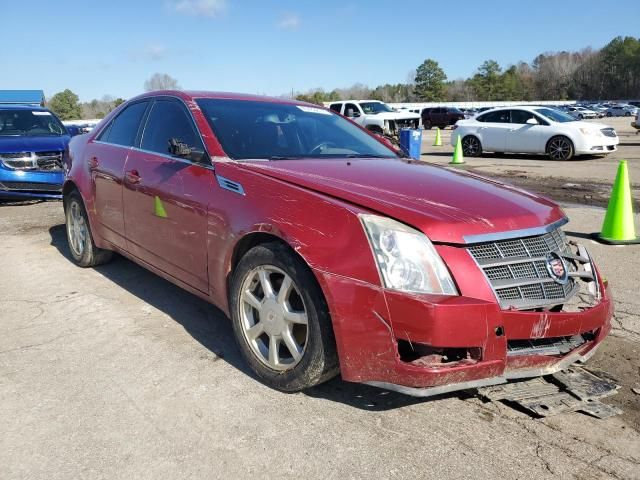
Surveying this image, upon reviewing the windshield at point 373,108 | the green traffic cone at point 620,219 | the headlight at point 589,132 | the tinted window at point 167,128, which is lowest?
the green traffic cone at point 620,219

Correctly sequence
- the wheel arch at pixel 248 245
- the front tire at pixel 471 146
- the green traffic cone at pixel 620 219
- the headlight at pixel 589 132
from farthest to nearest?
the front tire at pixel 471 146
the headlight at pixel 589 132
the green traffic cone at pixel 620 219
the wheel arch at pixel 248 245

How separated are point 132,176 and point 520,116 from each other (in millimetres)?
14396

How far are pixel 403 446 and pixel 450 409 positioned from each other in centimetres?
44

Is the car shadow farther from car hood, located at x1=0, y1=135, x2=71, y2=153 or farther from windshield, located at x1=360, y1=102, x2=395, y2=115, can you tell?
windshield, located at x1=360, y1=102, x2=395, y2=115

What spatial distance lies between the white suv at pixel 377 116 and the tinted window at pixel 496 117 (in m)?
6.27

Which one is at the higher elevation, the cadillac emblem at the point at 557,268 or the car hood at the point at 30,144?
the car hood at the point at 30,144

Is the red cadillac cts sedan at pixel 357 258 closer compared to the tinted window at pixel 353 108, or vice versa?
the red cadillac cts sedan at pixel 357 258

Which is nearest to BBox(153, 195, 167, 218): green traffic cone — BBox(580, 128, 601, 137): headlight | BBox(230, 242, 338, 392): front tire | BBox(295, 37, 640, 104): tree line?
BBox(230, 242, 338, 392): front tire

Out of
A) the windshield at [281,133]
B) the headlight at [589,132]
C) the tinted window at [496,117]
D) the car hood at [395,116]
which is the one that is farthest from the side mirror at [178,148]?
the car hood at [395,116]

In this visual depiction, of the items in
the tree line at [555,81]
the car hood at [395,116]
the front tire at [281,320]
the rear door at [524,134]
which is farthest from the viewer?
the tree line at [555,81]

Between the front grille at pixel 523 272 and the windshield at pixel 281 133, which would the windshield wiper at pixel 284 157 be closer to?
the windshield at pixel 281 133

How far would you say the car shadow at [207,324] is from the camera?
2.99 meters

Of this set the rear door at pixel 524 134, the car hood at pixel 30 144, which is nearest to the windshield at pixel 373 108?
the rear door at pixel 524 134

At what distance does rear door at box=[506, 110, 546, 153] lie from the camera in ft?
52.4
